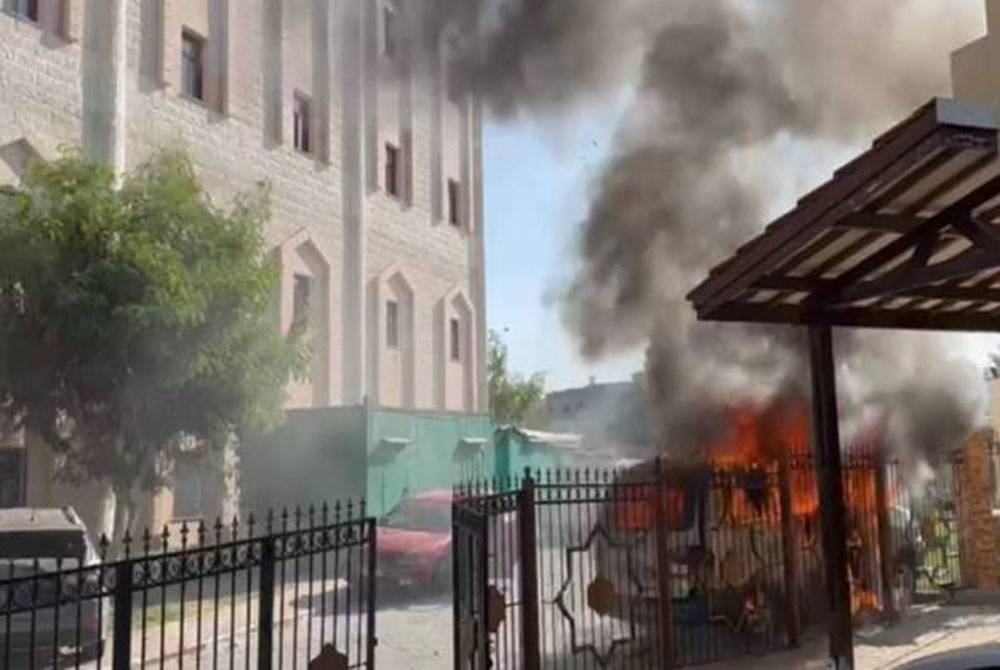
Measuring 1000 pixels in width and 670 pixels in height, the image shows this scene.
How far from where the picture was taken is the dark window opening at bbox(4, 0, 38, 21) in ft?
48.6

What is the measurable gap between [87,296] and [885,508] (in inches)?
364

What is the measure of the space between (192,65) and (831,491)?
16021 millimetres

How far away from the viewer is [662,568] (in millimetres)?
8234

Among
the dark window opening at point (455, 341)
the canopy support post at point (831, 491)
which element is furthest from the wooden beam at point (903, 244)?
the dark window opening at point (455, 341)

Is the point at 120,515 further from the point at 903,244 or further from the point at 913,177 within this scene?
the point at 913,177

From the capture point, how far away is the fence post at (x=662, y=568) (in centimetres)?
816

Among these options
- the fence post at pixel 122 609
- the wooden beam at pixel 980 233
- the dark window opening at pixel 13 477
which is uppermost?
the wooden beam at pixel 980 233

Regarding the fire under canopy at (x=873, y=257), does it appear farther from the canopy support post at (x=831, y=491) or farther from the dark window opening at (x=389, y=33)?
the dark window opening at (x=389, y=33)

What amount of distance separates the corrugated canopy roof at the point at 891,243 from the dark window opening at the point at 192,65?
14.7 meters

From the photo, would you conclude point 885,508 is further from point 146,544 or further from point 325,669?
point 146,544

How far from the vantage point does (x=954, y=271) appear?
5.32 m

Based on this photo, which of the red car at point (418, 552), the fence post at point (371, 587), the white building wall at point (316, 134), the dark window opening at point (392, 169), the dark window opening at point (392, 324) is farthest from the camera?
the dark window opening at point (392, 169)

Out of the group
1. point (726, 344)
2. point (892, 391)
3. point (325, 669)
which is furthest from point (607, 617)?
point (892, 391)

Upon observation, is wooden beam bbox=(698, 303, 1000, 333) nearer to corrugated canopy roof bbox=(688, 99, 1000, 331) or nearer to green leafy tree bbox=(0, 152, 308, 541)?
corrugated canopy roof bbox=(688, 99, 1000, 331)
